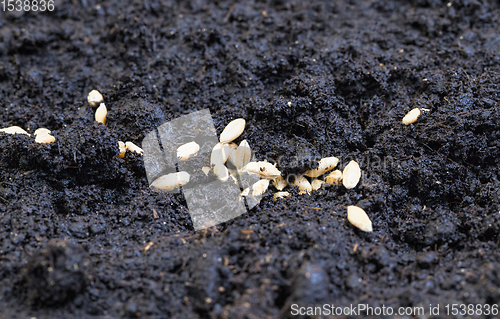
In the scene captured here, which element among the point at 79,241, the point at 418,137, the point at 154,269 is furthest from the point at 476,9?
the point at 79,241

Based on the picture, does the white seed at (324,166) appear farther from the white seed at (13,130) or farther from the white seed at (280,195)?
the white seed at (13,130)

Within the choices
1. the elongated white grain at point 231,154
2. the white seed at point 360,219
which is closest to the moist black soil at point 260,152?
the white seed at point 360,219

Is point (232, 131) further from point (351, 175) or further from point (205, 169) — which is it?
point (351, 175)

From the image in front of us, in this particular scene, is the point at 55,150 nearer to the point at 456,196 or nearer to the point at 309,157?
the point at 309,157

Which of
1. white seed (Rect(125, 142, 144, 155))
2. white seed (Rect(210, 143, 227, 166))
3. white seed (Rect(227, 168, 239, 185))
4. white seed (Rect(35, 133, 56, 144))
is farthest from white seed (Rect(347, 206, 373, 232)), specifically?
white seed (Rect(35, 133, 56, 144))

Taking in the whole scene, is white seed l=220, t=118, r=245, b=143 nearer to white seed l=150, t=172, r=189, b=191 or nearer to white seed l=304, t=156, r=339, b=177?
white seed l=150, t=172, r=189, b=191

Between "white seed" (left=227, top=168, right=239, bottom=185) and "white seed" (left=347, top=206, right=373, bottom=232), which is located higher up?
"white seed" (left=347, top=206, right=373, bottom=232)
